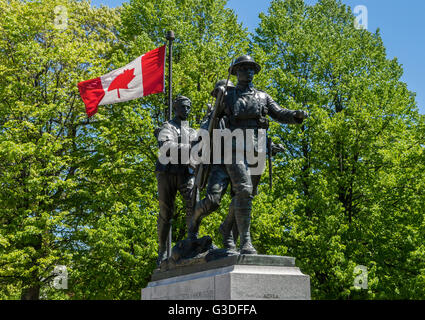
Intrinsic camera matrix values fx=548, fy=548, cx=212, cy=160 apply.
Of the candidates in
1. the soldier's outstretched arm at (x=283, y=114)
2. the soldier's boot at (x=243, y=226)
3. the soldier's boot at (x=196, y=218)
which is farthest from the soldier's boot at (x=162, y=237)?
the soldier's outstretched arm at (x=283, y=114)

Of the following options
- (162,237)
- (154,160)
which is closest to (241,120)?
(162,237)

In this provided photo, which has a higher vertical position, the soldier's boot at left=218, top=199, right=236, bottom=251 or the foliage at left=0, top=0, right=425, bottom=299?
the foliage at left=0, top=0, right=425, bottom=299

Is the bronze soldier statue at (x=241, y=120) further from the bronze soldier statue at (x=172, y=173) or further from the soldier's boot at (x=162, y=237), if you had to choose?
A: the soldier's boot at (x=162, y=237)

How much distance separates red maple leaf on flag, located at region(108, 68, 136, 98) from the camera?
50.4 feet

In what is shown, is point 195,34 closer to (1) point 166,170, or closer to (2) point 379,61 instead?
(2) point 379,61

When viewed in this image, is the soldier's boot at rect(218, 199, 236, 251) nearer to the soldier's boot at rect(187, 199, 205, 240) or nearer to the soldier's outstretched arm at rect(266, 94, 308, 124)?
the soldier's boot at rect(187, 199, 205, 240)

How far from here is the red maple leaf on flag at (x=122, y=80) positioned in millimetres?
15375

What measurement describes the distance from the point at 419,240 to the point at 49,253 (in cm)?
1262

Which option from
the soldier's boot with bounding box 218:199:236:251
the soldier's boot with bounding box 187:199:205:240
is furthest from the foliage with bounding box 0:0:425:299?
the soldier's boot with bounding box 218:199:236:251

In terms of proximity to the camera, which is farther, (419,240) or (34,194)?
(34,194)

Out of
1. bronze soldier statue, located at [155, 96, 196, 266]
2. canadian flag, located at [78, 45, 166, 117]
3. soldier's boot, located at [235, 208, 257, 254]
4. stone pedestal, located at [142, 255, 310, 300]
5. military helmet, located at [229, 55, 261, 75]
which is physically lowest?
stone pedestal, located at [142, 255, 310, 300]
